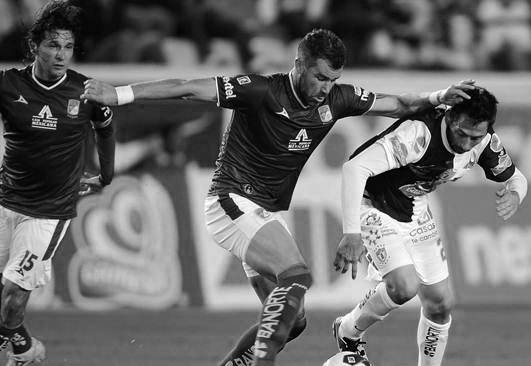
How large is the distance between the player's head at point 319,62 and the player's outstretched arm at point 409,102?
0.66 m

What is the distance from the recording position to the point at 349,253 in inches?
277

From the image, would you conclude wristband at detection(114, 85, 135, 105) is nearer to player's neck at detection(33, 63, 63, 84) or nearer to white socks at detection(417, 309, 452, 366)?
player's neck at detection(33, 63, 63, 84)

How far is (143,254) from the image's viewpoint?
12.4 meters

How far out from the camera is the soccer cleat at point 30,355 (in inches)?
316

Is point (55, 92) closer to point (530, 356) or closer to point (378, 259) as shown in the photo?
point (378, 259)

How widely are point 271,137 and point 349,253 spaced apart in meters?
1.02

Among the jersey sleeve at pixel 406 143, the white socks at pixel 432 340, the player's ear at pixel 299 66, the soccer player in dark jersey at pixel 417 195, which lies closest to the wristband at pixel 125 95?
the player's ear at pixel 299 66

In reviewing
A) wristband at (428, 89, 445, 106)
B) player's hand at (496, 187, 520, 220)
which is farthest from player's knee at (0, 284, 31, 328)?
player's hand at (496, 187, 520, 220)

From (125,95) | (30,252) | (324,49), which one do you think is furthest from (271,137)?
(30,252)

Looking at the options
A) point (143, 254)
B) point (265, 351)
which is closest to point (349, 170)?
point (265, 351)

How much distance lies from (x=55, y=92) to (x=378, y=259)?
260 cm

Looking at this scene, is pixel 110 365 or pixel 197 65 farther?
pixel 197 65

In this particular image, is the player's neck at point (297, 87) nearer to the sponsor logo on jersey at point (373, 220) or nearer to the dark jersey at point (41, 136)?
the sponsor logo on jersey at point (373, 220)

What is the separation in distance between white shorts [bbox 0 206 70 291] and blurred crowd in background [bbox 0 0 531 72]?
5.95 metres
